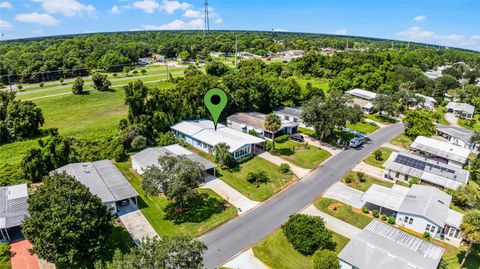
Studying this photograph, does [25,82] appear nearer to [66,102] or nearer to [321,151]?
[66,102]

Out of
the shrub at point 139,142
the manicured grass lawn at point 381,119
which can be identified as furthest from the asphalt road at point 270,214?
the manicured grass lawn at point 381,119

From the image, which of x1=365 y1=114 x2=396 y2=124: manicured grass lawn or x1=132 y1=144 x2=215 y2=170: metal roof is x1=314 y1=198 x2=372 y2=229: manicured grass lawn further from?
x1=365 y1=114 x2=396 y2=124: manicured grass lawn

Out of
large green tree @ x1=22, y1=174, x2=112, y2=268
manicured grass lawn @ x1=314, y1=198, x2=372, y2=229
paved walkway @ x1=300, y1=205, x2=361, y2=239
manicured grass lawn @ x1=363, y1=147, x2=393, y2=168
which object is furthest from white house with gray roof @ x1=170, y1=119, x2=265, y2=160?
large green tree @ x1=22, y1=174, x2=112, y2=268

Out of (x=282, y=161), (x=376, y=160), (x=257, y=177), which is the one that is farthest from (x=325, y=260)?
(x=376, y=160)

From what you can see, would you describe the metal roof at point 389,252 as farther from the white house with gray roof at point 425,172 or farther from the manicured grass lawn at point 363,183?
Answer: the white house with gray roof at point 425,172

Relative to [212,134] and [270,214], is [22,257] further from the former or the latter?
[212,134]
